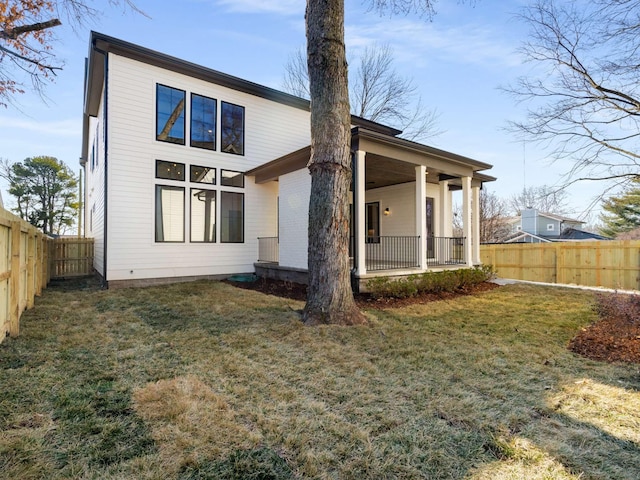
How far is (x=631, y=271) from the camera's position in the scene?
400 inches

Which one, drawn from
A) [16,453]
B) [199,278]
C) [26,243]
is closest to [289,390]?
[16,453]

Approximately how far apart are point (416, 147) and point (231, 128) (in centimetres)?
565

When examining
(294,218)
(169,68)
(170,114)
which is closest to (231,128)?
(170,114)

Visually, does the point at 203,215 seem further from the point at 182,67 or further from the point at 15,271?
the point at 15,271

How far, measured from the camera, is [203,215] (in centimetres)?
955

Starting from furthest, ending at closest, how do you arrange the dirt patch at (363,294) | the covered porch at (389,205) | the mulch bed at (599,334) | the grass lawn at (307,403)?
the covered porch at (389,205)
the dirt patch at (363,294)
the mulch bed at (599,334)
the grass lawn at (307,403)

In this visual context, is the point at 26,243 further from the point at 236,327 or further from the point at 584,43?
the point at 584,43

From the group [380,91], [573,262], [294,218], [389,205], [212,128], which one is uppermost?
[380,91]

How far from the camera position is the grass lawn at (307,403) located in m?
1.82

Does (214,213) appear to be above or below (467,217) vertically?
above

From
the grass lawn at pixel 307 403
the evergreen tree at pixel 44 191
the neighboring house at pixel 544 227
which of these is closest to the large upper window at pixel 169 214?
the grass lawn at pixel 307 403

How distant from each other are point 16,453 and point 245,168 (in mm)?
9227

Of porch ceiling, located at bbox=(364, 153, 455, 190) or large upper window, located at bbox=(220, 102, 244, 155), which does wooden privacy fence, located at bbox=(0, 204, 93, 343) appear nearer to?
large upper window, located at bbox=(220, 102, 244, 155)

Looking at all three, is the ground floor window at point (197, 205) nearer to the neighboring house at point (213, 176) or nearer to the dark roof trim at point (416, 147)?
the neighboring house at point (213, 176)
